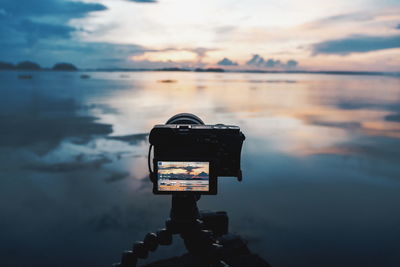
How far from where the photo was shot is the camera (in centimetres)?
192

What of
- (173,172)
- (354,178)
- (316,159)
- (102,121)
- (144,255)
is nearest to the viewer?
(173,172)

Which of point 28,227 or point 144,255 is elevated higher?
point 144,255

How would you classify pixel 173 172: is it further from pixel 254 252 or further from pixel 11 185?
pixel 11 185

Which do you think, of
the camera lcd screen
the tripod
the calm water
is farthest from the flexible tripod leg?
the calm water

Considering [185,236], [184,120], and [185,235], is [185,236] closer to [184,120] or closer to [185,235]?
[185,235]

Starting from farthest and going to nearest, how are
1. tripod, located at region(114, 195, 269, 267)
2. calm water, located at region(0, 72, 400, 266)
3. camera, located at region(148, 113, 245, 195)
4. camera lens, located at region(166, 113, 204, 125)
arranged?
1. calm water, located at region(0, 72, 400, 266)
2. camera lens, located at region(166, 113, 204, 125)
3. tripod, located at region(114, 195, 269, 267)
4. camera, located at region(148, 113, 245, 195)

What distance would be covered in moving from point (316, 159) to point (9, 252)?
23.0ft

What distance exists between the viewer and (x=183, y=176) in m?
1.94

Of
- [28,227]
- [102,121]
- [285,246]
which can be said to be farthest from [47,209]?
[102,121]

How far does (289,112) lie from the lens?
17.2 m

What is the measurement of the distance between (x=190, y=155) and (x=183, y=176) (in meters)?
0.15

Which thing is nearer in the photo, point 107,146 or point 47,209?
point 47,209

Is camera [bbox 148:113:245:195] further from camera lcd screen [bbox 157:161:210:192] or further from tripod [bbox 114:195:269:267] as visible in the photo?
tripod [bbox 114:195:269:267]

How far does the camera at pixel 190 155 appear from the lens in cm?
192
